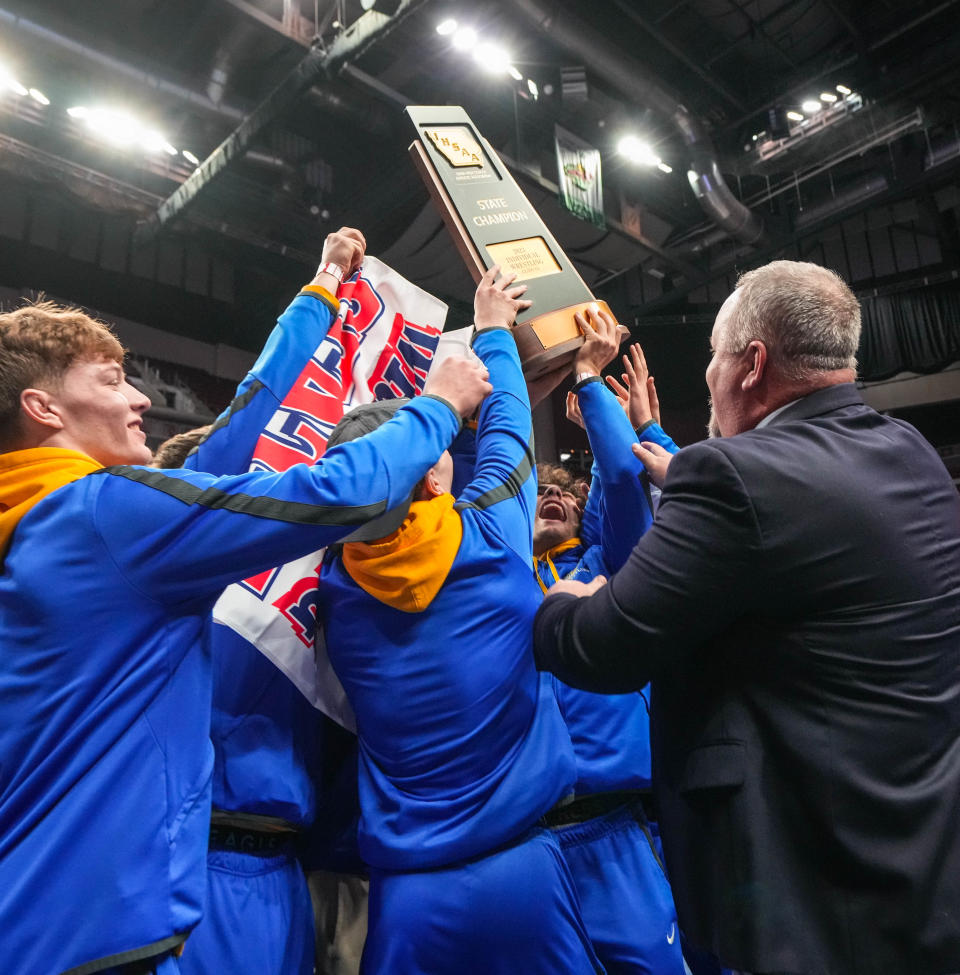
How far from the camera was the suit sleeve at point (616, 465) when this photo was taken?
1745 mm

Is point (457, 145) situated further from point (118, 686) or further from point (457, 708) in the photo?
point (118, 686)

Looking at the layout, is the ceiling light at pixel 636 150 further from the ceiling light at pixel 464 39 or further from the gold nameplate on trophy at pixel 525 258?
the gold nameplate on trophy at pixel 525 258

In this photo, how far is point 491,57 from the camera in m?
5.91

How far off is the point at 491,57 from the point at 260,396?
5265mm

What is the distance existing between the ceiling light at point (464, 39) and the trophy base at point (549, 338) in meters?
4.71

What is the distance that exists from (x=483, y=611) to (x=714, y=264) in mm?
8228

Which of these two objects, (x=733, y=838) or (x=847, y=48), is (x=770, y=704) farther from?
(x=847, y=48)

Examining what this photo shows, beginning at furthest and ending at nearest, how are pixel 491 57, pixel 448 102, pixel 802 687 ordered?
1. pixel 448 102
2. pixel 491 57
3. pixel 802 687

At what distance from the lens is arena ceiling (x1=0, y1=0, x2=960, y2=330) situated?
5.82 m

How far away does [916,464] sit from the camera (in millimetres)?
1199

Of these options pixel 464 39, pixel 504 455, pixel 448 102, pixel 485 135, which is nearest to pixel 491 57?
pixel 464 39

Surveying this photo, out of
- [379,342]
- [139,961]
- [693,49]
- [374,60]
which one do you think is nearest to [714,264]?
[693,49]

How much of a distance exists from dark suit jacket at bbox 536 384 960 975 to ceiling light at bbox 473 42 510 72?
5661 mm

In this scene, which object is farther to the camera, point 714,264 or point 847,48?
point 714,264
